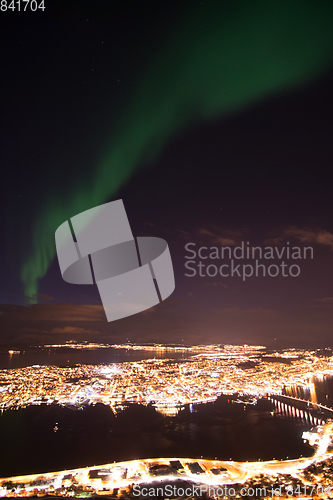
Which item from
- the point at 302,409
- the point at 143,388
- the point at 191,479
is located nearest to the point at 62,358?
the point at 143,388

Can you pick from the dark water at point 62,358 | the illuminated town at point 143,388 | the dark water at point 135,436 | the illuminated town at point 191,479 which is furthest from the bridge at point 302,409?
the dark water at point 62,358

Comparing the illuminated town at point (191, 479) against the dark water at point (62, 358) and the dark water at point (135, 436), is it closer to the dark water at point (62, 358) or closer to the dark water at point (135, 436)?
the dark water at point (135, 436)

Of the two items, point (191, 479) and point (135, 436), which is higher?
point (191, 479)

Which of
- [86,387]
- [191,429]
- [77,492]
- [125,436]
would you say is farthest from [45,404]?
[77,492]

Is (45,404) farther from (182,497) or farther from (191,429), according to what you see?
(182,497)

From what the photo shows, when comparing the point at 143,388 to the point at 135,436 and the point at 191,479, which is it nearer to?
the point at 135,436

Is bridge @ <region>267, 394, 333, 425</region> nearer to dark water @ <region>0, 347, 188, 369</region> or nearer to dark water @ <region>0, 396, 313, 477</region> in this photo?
dark water @ <region>0, 396, 313, 477</region>
